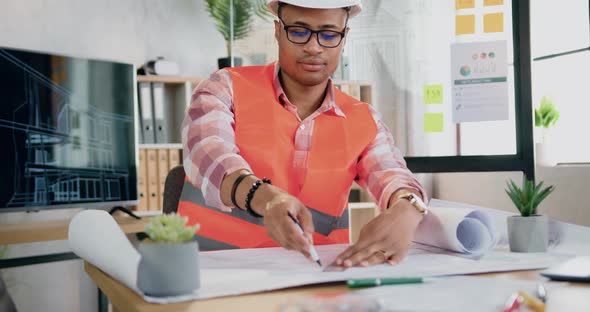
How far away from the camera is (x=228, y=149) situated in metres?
1.28

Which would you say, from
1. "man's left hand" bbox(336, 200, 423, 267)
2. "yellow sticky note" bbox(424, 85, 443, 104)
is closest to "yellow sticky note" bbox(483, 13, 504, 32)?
"yellow sticky note" bbox(424, 85, 443, 104)

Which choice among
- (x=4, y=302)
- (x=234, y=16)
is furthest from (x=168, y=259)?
(x=234, y=16)

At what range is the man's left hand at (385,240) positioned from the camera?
1.00 metres

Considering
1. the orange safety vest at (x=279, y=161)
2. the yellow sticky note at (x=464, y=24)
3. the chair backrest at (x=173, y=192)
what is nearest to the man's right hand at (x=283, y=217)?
the orange safety vest at (x=279, y=161)

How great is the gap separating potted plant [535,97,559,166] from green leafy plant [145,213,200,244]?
3026 millimetres

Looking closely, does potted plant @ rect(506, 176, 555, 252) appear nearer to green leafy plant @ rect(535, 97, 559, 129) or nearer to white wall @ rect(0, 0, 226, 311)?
green leafy plant @ rect(535, 97, 559, 129)

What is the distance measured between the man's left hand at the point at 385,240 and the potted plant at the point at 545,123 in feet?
8.18

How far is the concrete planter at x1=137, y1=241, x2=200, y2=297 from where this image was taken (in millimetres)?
735

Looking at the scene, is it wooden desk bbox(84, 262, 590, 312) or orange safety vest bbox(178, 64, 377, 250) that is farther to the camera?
orange safety vest bbox(178, 64, 377, 250)

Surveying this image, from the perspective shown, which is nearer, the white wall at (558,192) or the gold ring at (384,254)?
the gold ring at (384,254)

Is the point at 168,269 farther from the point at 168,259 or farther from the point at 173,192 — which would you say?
the point at 173,192

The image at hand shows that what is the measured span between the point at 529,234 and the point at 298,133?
0.60 metres

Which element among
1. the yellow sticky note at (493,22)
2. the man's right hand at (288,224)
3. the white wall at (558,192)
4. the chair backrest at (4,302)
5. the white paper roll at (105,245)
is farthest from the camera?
the white wall at (558,192)

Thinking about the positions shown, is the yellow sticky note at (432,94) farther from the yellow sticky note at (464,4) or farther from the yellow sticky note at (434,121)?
the yellow sticky note at (464,4)
